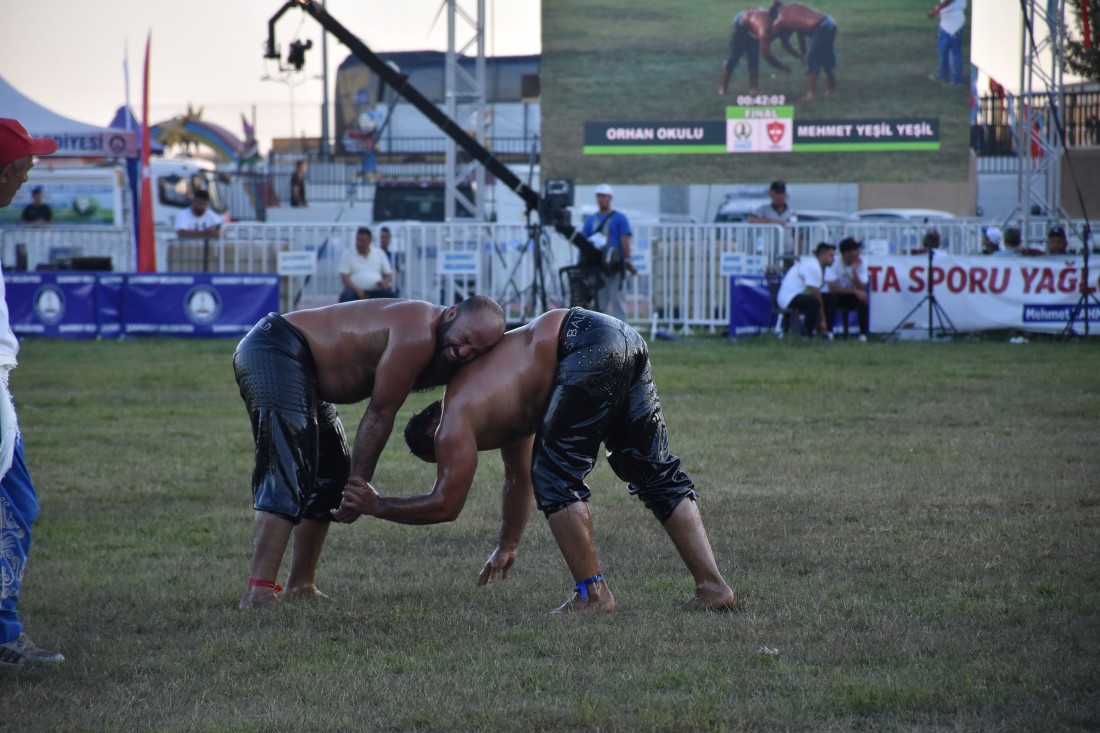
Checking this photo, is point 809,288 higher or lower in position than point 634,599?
higher

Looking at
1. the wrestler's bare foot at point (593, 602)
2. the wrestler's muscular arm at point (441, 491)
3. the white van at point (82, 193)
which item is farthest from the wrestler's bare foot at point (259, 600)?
the white van at point (82, 193)

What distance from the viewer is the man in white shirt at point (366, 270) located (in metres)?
18.0

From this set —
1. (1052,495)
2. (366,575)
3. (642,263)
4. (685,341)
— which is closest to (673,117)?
(642,263)

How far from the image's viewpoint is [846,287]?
1739cm

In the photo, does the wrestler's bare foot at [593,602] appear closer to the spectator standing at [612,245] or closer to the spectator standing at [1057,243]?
the spectator standing at [612,245]

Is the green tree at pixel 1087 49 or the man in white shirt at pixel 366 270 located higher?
the green tree at pixel 1087 49

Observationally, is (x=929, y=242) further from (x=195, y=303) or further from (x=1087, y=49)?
(x=195, y=303)

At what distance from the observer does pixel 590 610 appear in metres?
4.99

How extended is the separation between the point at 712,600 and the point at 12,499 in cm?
238

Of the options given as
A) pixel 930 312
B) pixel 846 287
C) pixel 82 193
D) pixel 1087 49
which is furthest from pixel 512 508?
pixel 82 193

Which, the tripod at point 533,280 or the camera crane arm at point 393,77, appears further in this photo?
the camera crane arm at point 393,77

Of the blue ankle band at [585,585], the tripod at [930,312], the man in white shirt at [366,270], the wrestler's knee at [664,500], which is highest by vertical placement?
the man in white shirt at [366,270]

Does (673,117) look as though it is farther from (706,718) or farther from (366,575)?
(706,718)

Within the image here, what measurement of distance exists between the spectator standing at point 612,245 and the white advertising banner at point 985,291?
311cm
